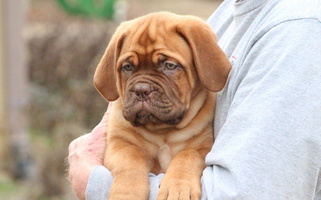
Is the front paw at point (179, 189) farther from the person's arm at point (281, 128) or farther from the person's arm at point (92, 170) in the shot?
the person's arm at point (281, 128)

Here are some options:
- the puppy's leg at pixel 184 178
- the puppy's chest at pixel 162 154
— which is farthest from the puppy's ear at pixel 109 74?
the puppy's leg at pixel 184 178

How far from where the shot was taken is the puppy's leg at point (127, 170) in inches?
120

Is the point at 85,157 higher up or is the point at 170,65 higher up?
the point at 170,65

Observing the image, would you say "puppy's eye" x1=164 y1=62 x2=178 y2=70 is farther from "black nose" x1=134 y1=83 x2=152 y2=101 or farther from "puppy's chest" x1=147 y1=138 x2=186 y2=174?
"puppy's chest" x1=147 y1=138 x2=186 y2=174

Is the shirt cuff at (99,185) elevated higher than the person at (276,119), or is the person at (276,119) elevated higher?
the person at (276,119)

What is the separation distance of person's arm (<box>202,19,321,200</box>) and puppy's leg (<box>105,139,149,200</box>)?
48 centimetres

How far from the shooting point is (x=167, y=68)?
3365 millimetres

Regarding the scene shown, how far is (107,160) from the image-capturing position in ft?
11.3

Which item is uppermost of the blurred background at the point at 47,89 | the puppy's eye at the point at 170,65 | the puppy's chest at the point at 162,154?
the puppy's eye at the point at 170,65

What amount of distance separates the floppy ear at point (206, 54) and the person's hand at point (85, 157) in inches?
28.8

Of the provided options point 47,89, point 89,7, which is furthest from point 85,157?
point 89,7

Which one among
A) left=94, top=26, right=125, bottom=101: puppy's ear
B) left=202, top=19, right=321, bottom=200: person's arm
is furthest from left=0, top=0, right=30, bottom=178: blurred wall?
left=202, top=19, right=321, bottom=200: person's arm

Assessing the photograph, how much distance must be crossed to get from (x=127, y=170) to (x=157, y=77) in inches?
19.6

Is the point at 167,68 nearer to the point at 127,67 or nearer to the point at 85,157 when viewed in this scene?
the point at 127,67
